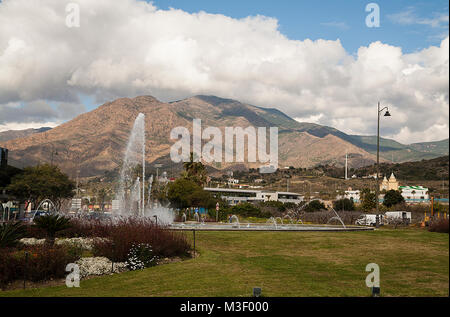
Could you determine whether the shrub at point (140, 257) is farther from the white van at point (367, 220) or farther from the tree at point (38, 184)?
the tree at point (38, 184)

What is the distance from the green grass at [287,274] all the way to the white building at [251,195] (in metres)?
102

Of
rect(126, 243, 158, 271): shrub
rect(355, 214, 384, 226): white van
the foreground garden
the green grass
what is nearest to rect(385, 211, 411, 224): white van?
rect(355, 214, 384, 226): white van

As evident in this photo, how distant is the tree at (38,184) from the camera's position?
6244cm

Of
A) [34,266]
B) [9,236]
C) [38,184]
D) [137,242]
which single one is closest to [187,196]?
[38,184]

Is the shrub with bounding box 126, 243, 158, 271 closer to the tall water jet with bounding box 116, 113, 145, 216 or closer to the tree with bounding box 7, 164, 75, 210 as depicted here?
the tall water jet with bounding box 116, 113, 145, 216

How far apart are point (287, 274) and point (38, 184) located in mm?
56618

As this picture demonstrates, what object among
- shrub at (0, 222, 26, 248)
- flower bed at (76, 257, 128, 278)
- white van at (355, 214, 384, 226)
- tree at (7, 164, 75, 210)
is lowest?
white van at (355, 214, 384, 226)

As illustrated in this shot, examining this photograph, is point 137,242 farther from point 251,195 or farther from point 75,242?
point 251,195

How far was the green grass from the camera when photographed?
1071 cm

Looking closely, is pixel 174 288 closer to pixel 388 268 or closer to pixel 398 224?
pixel 388 268

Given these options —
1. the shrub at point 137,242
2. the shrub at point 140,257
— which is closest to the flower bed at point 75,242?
the shrub at point 137,242

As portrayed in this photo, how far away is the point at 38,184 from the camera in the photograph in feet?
206

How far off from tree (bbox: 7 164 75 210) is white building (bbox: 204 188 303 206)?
59009mm
